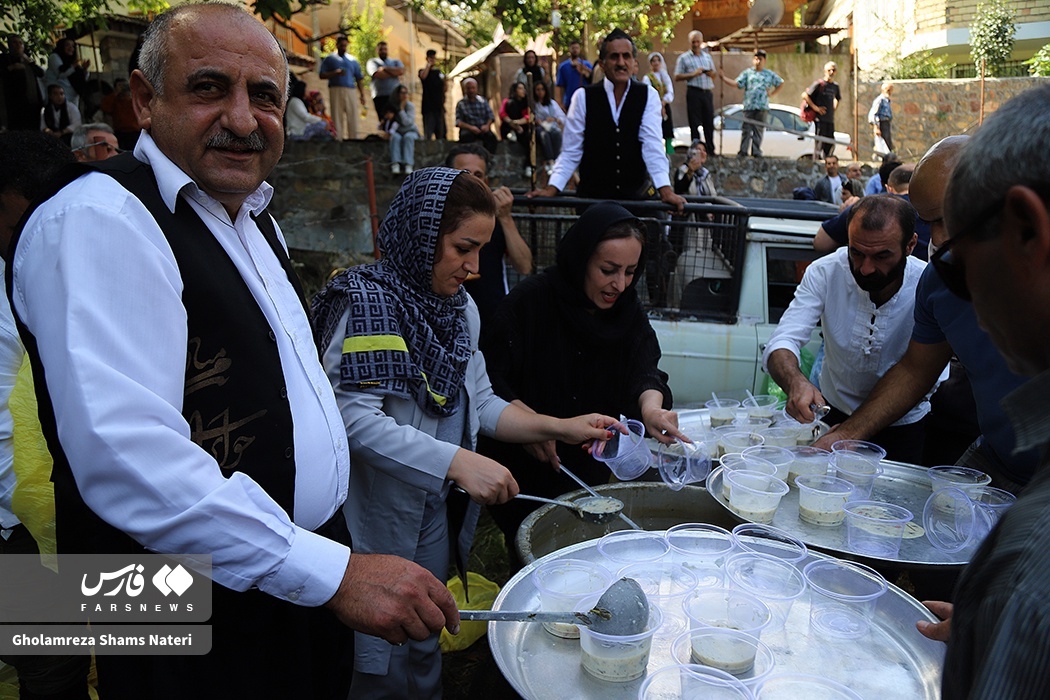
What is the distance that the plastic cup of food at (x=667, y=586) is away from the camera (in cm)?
169

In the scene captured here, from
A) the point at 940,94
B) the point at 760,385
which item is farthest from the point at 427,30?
the point at 760,385

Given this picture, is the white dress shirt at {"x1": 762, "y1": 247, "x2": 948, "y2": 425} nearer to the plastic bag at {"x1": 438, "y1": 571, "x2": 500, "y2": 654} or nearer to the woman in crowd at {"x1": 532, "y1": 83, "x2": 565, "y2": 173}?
the plastic bag at {"x1": 438, "y1": 571, "x2": 500, "y2": 654}

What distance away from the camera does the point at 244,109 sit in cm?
149

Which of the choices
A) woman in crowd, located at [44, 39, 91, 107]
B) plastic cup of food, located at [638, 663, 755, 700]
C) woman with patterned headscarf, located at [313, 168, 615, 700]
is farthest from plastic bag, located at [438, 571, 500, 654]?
woman in crowd, located at [44, 39, 91, 107]

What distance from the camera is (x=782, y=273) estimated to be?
4.46 m

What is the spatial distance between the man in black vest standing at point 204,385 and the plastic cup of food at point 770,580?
77 centimetres

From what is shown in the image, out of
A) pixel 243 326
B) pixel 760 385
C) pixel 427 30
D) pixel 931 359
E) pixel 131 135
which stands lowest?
pixel 760 385

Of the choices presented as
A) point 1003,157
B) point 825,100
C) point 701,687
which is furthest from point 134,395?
point 825,100

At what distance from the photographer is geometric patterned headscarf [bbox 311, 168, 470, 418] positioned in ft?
6.86

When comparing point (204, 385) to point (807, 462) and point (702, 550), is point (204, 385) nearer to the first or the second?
point (702, 550)

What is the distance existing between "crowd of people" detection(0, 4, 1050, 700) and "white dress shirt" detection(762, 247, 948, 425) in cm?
2

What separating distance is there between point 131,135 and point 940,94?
639 inches

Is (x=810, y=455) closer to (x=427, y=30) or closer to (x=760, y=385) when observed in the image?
(x=760, y=385)

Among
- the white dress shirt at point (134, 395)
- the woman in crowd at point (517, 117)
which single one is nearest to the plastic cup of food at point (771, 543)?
the white dress shirt at point (134, 395)
